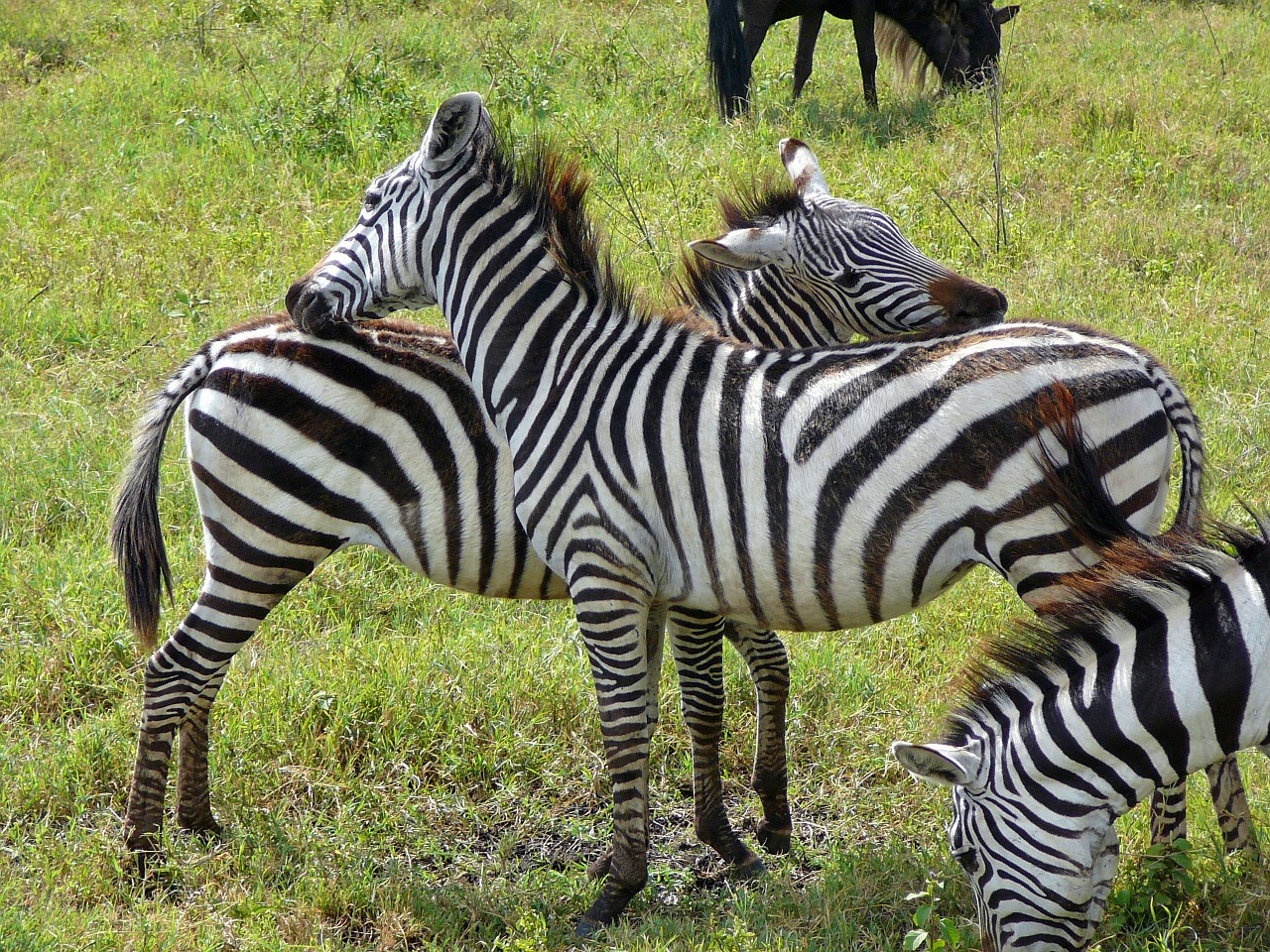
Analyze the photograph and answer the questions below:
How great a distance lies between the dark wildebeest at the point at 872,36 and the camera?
35.2 ft

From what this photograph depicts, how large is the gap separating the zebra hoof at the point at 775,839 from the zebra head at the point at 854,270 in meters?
1.98

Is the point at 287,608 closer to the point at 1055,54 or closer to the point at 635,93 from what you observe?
the point at 635,93

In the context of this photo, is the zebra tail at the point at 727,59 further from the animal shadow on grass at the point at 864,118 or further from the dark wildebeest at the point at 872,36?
the animal shadow on grass at the point at 864,118

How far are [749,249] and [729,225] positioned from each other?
428 millimetres

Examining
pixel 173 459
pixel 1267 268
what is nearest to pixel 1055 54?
pixel 1267 268

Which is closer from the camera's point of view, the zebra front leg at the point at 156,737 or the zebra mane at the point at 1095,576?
the zebra mane at the point at 1095,576

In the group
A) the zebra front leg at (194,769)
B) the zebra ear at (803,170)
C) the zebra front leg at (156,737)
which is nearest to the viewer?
the zebra front leg at (156,737)

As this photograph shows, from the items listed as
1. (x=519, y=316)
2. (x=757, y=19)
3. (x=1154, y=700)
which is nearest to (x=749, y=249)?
(x=519, y=316)

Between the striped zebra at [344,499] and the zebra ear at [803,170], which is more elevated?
the zebra ear at [803,170]

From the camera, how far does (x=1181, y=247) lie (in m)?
8.26

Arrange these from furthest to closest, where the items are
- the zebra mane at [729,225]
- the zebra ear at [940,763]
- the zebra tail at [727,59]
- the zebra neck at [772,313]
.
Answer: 1. the zebra tail at [727,59]
2. the zebra mane at [729,225]
3. the zebra neck at [772,313]
4. the zebra ear at [940,763]

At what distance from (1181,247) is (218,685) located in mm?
7048

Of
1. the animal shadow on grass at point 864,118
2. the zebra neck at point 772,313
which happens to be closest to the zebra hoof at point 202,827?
the zebra neck at point 772,313

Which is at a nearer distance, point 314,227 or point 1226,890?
point 1226,890
